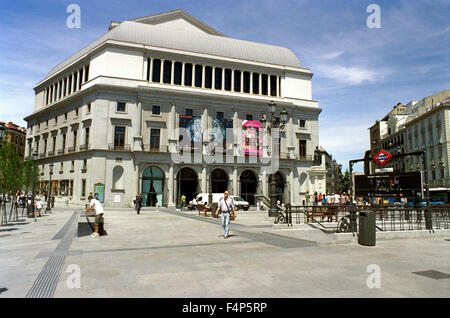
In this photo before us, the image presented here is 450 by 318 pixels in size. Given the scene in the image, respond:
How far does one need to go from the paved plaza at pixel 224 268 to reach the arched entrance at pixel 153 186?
2847cm

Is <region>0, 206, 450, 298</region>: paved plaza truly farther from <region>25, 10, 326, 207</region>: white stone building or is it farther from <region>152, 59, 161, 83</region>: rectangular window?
<region>152, 59, 161, 83</region>: rectangular window

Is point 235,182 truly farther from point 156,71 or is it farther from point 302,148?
point 156,71

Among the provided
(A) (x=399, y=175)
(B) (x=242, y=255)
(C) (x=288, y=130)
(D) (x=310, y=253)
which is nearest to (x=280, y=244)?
(D) (x=310, y=253)

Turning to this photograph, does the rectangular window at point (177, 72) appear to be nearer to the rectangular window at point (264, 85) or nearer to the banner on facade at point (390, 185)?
the rectangular window at point (264, 85)

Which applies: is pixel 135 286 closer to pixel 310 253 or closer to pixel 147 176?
pixel 310 253

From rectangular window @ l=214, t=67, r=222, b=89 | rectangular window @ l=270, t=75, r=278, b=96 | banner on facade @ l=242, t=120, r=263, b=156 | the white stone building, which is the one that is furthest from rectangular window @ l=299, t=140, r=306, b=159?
rectangular window @ l=214, t=67, r=222, b=89

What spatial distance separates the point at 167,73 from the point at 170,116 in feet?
22.3

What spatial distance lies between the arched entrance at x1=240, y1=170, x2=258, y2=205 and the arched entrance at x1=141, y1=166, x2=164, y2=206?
11425 mm

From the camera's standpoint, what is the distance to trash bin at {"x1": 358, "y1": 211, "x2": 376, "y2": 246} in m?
10.5

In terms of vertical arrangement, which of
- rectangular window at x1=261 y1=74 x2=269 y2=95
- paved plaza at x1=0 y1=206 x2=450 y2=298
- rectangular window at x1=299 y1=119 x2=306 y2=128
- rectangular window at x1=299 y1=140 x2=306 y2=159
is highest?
rectangular window at x1=261 y1=74 x2=269 y2=95

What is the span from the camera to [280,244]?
1065 cm

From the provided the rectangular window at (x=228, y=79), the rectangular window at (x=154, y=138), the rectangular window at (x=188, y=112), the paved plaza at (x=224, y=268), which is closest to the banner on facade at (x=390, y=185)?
the paved plaza at (x=224, y=268)

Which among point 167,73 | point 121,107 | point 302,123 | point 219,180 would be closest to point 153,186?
point 219,180
